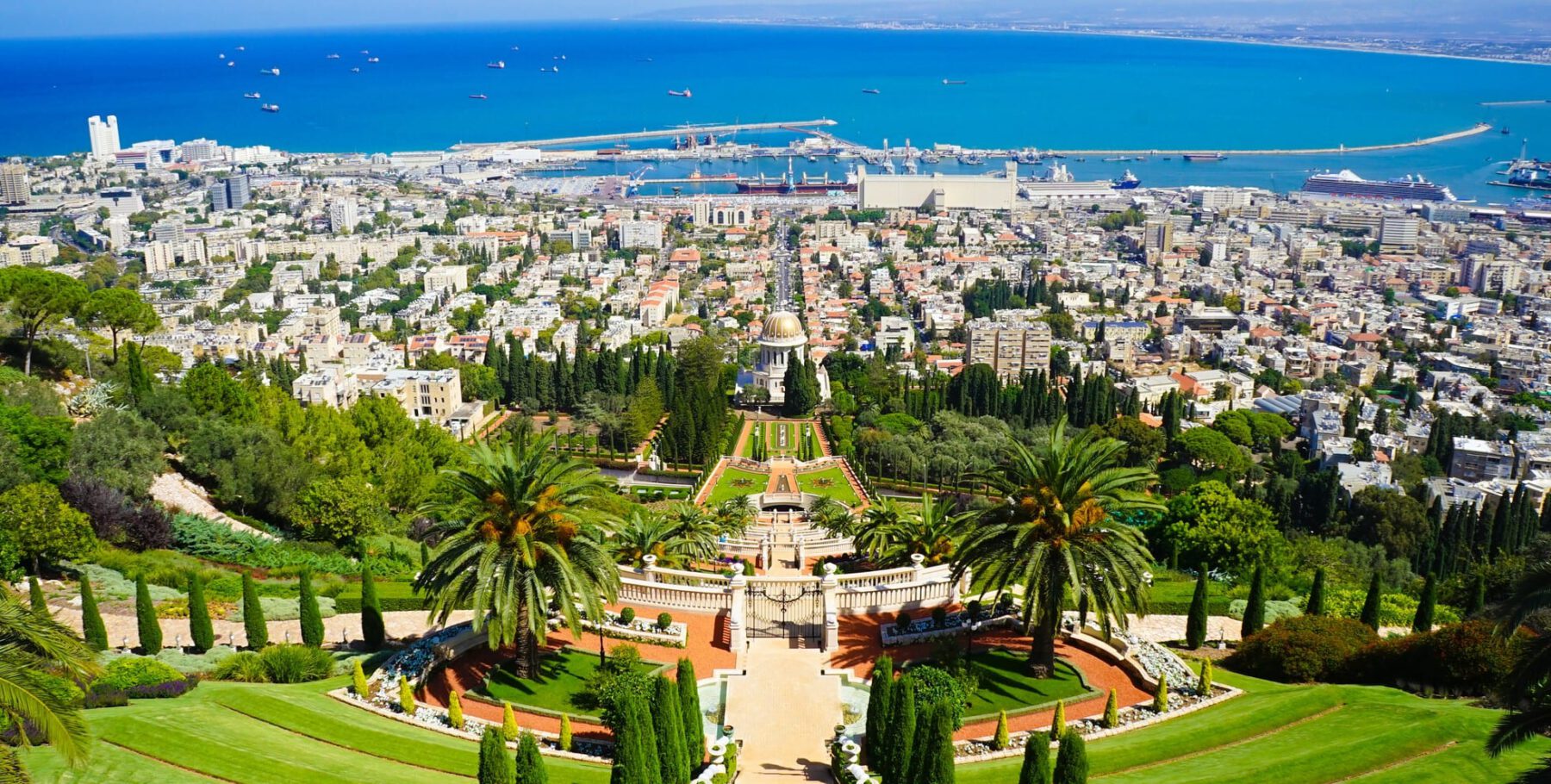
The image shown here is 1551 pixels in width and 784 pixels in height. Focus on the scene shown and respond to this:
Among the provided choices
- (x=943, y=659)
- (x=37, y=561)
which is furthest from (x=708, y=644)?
(x=37, y=561)

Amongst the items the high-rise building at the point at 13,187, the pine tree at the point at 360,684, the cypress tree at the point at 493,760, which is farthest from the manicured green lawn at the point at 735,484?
the high-rise building at the point at 13,187

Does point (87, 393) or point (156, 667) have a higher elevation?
point (87, 393)

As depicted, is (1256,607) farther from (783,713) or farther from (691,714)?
(691,714)

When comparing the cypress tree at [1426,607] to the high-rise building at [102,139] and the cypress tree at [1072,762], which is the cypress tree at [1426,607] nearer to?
the cypress tree at [1072,762]

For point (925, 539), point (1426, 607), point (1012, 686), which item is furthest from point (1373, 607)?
point (925, 539)

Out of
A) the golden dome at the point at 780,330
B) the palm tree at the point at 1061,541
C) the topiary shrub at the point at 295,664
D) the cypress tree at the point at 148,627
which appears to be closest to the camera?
the palm tree at the point at 1061,541

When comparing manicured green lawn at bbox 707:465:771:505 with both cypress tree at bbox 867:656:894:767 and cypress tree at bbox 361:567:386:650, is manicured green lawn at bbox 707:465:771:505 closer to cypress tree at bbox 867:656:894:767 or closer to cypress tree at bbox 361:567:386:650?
cypress tree at bbox 361:567:386:650

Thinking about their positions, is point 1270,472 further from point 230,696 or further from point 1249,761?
point 230,696
